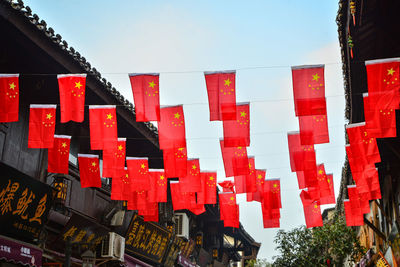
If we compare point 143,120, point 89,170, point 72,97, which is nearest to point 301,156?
point 143,120

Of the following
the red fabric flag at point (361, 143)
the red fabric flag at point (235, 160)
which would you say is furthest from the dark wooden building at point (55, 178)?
the red fabric flag at point (361, 143)

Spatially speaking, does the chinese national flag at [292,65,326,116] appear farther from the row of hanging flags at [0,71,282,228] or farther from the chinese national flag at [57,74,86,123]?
the chinese national flag at [57,74,86,123]

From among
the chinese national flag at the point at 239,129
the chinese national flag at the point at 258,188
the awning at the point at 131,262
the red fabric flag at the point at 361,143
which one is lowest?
the awning at the point at 131,262

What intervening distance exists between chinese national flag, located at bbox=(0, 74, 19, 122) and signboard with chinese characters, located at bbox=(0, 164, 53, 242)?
5.61 feet

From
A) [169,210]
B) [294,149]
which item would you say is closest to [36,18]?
[294,149]

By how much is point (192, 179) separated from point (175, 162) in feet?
7.26

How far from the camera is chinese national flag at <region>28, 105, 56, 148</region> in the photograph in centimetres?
1194

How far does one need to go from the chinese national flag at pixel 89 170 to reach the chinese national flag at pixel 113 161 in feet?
3.64

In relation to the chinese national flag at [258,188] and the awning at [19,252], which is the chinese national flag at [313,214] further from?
the awning at [19,252]

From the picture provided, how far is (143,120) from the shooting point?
1192cm

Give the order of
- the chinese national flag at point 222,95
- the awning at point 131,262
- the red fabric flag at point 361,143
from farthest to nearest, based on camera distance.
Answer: the awning at point 131,262
the red fabric flag at point 361,143
the chinese national flag at point 222,95

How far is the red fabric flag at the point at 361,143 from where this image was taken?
1320 cm

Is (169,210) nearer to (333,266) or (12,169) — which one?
(333,266)

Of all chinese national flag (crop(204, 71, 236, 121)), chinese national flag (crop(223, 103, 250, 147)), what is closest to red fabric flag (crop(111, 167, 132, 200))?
chinese national flag (crop(223, 103, 250, 147))
